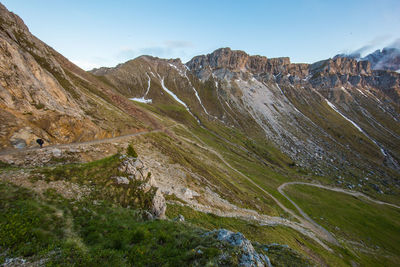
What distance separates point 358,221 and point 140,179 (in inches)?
3792

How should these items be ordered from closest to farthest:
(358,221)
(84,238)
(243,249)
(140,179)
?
(243,249)
(84,238)
(140,179)
(358,221)

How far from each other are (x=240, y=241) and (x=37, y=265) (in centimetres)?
1083

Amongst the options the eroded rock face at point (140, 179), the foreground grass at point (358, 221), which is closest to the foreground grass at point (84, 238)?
the eroded rock face at point (140, 179)

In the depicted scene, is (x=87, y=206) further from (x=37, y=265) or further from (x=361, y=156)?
(x=361, y=156)

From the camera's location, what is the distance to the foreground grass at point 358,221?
5366 centimetres

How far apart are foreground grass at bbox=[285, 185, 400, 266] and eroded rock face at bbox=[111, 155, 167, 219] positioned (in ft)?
180

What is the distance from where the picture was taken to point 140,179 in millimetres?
21344

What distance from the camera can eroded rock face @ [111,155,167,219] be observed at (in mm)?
19406

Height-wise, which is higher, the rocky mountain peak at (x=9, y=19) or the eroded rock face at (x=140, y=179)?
the rocky mountain peak at (x=9, y=19)

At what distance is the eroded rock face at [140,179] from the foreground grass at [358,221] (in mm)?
54866

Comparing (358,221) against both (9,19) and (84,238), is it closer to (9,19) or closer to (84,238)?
(84,238)

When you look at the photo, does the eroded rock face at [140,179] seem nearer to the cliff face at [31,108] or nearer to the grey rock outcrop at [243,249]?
the grey rock outcrop at [243,249]

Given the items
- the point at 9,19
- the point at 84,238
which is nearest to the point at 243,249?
the point at 84,238

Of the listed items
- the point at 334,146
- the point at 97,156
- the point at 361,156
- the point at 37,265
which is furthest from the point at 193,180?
the point at 361,156
